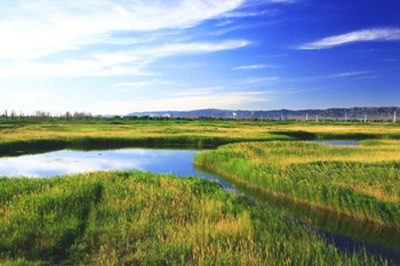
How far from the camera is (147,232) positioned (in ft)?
26.5

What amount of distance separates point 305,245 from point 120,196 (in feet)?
24.1

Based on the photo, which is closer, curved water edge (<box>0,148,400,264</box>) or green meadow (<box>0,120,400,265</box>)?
green meadow (<box>0,120,400,265</box>)

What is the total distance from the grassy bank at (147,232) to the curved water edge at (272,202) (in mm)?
1376

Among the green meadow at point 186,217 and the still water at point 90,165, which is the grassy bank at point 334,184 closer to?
the green meadow at point 186,217

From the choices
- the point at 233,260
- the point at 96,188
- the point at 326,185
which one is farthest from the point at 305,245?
the point at 96,188

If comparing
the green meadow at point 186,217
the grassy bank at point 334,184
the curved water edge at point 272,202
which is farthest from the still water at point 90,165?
the green meadow at point 186,217

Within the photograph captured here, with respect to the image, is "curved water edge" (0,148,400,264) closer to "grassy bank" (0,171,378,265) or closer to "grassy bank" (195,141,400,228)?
"grassy bank" (195,141,400,228)

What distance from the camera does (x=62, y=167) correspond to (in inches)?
875

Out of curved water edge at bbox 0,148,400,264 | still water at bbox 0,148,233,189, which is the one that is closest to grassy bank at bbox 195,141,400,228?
curved water edge at bbox 0,148,400,264

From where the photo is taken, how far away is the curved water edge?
916cm

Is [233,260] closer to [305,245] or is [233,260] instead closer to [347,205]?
[305,245]

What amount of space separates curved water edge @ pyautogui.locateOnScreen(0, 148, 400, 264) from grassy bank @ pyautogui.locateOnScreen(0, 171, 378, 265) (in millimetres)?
1376

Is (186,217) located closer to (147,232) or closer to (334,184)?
(147,232)

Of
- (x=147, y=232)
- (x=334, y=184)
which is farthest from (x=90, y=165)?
(x=334, y=184)
